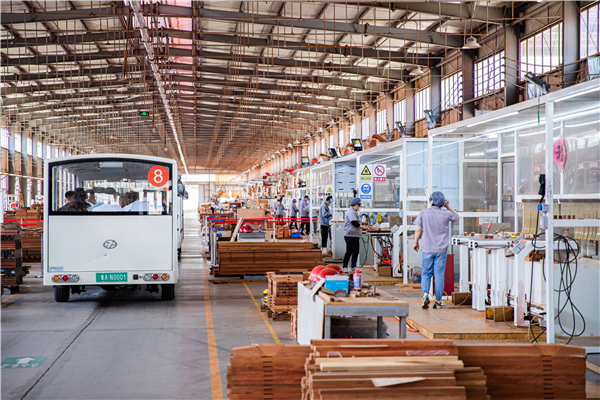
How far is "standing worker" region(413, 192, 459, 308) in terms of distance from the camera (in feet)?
32.5

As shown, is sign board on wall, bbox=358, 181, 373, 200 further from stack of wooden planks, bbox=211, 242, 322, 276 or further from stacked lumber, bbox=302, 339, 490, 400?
stacked lumber, bbox=302, 339, 490, 400

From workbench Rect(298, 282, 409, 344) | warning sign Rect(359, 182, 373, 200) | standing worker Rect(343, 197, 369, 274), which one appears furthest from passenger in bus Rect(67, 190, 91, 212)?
warning sign Rect(359, 182, 373, 200)

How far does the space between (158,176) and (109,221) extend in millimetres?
1226

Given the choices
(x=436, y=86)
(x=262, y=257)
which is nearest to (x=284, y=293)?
(x=262, y=257)

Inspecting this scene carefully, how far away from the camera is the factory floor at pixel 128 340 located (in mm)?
6066

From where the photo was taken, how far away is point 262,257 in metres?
14.3

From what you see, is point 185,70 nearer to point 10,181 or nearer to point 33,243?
point 33,243

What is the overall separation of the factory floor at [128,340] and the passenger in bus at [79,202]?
189 centimetres

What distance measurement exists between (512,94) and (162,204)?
1288 centimetres

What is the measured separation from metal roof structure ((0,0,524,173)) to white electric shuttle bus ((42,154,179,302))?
562 cm

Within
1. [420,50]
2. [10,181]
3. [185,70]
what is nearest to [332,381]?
[420,50]

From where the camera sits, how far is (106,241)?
1065 centimetres

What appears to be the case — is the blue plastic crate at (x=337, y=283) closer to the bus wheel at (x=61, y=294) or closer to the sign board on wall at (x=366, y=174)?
the bus wheel at (x=61, y=294)

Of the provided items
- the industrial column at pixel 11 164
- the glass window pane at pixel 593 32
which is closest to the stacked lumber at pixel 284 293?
the glass window pane at pixel 593 32
